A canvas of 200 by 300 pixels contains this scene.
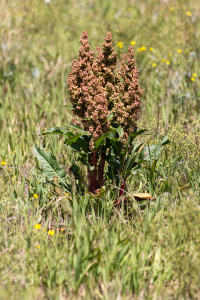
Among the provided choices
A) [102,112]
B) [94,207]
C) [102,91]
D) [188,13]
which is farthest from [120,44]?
[94,207]

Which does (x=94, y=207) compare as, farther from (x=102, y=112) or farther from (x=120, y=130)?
(x=102, y=112)

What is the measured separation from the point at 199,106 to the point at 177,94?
35 cm

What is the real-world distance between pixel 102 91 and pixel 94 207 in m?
0.86

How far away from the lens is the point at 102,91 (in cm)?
236

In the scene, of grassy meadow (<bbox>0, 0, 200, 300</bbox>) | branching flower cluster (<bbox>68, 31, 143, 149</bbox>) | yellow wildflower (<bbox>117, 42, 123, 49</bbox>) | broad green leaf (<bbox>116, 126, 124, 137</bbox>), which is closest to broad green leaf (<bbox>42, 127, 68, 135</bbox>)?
branching flower cluster (<bbox>68, 31, 143, 149</bbox>)

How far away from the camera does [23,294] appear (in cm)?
185

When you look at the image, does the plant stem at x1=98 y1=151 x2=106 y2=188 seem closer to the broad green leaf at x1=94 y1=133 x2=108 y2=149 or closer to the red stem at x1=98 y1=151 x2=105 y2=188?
the red stem at x1=98 y1=151 x2=105 y2=188

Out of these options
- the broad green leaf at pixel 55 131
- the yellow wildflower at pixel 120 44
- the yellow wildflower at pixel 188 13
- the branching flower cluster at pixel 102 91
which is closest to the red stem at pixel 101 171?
the branching flower cluster at pixel 102 91

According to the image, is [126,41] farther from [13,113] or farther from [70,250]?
[70,250]

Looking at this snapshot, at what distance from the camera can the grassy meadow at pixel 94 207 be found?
6.39ft

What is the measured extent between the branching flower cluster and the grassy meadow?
1.50 ft

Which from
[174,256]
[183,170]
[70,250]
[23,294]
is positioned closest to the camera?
[23,294]

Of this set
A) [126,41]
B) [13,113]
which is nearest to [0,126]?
[13,113]

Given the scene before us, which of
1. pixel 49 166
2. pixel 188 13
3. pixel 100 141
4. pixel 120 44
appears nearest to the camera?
pixel 100 141
